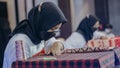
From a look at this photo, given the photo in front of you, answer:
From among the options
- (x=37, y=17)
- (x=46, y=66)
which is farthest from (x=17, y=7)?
(x=46, y=66)

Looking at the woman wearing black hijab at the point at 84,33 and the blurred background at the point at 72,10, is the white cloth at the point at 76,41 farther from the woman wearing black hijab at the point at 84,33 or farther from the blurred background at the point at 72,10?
the blurred background at the point at 72,10

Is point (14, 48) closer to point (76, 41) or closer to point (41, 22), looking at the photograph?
point (41, 22)

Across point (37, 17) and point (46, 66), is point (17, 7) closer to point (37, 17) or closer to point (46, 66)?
point (37, 17)

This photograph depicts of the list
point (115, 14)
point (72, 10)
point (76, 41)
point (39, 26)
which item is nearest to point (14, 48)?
point (39, 26)

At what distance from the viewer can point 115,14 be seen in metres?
5.63

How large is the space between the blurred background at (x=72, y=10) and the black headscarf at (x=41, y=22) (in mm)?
702

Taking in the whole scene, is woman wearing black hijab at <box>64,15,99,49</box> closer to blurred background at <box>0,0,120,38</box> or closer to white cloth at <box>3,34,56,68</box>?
blurred background at <box>0,0,120,38</box>

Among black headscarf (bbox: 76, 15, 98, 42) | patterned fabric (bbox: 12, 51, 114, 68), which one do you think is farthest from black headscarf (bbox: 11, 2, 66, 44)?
black headscarf (bbox: 76, 15, 98, 42)

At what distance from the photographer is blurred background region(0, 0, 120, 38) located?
2327 mm

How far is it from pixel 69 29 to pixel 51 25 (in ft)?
7.54

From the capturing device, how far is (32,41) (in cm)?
153

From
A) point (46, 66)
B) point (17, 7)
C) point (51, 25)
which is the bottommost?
point (46, 66)

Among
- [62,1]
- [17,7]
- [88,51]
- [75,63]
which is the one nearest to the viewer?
[75,63]

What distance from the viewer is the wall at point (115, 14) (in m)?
5.60
